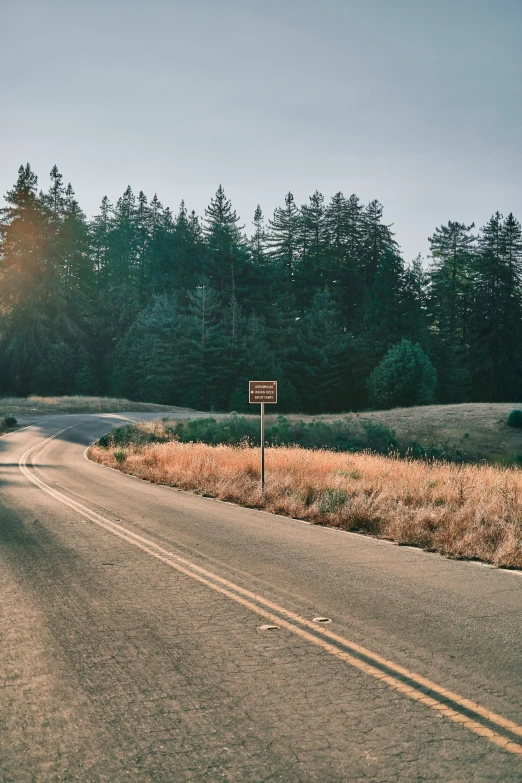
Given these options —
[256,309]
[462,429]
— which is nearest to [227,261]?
[256,309]

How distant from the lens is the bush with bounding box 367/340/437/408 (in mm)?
67250

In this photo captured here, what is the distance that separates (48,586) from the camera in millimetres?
7703

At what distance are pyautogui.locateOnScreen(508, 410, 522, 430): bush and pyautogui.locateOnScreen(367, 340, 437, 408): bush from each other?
20.1m

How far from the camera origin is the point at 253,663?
5324 millimetres

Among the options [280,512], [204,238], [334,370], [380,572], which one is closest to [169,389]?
[334,370]

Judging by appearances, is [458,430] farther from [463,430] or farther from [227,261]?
[227,261]

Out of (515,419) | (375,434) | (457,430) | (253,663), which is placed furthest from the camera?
(515,419)

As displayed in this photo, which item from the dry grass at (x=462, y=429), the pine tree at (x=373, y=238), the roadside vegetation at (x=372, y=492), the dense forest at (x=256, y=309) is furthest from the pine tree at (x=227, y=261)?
the roadside vegetation at (x=372, y=492)

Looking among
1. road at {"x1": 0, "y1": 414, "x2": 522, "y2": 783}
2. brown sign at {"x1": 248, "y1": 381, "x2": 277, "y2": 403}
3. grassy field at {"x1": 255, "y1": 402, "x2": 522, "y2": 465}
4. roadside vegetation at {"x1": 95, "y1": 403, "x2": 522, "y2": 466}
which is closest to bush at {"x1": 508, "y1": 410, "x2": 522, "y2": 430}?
roadside vegetation at {"x1": 95, "y1": 403, "x2": 522, "y2": 466}

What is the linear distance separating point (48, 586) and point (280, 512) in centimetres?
697

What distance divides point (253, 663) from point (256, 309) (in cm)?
7789

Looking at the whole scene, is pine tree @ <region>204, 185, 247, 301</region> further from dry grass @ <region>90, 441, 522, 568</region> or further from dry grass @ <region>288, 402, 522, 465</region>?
dry grass @ <region>90, 441, 522, 568</region>

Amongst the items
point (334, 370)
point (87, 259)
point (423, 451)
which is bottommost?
point (423, 451)

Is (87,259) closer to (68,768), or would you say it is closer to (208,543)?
(208,543)
